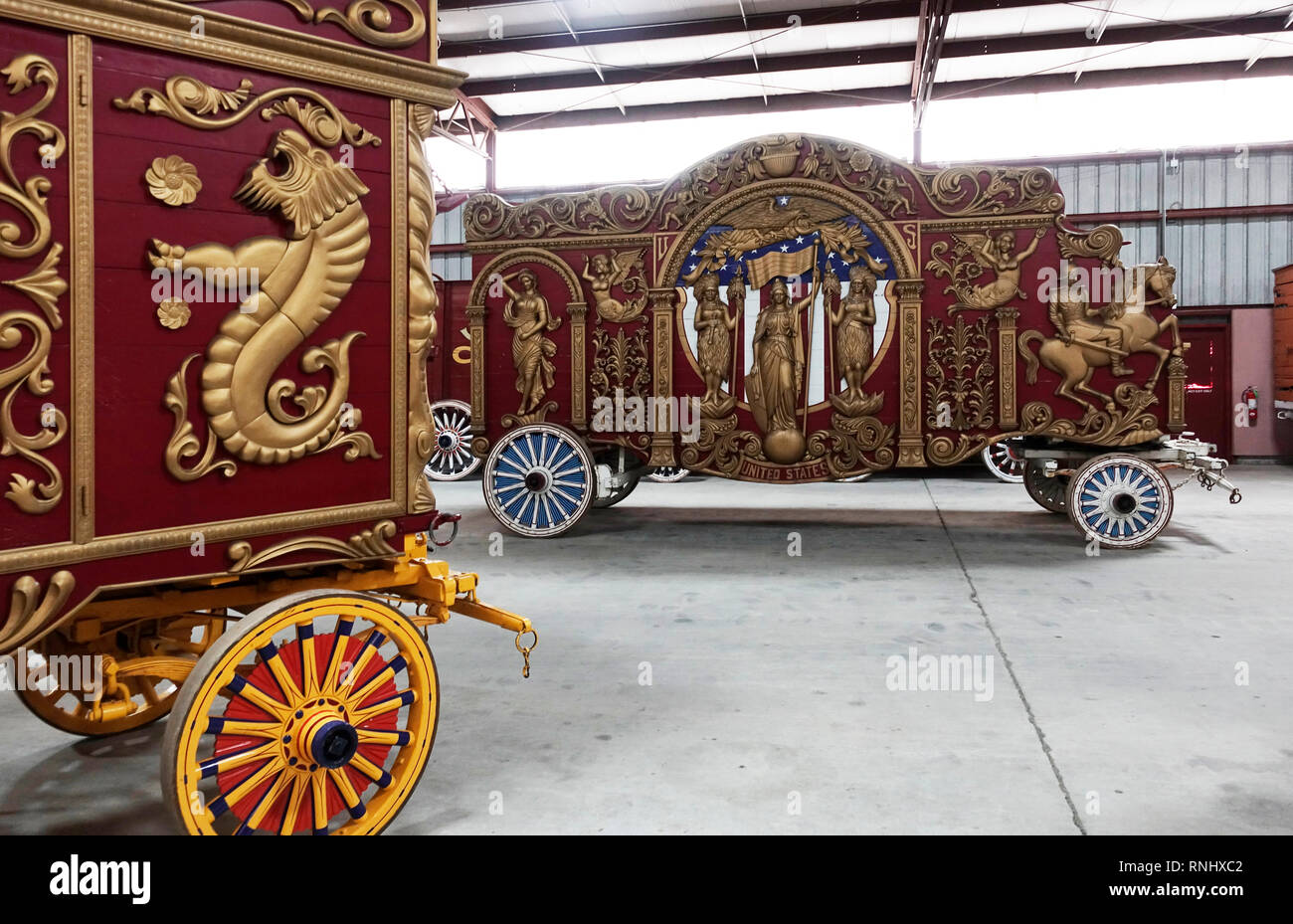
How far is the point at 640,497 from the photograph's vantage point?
35.2 feet

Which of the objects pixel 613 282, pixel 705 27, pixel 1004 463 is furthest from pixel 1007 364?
pixel 705 27

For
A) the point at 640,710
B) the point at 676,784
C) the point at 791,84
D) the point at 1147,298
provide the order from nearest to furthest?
the point at 676,784
the point at 640,710
the point at 1147,298
the point at 791,84

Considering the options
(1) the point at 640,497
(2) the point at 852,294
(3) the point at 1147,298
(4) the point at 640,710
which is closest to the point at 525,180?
(1) the point at 640,497

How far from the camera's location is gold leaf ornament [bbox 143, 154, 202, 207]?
225cm

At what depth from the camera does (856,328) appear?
781cm

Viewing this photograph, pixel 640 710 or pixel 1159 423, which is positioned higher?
pixel 1159 423

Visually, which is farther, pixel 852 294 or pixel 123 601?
pixel 852 294

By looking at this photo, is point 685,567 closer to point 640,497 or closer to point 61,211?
point 640,497

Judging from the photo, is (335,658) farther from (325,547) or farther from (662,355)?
(662,355)

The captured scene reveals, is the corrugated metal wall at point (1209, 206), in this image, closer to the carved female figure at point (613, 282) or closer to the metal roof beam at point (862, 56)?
the metal roof beam at point (862, 56)

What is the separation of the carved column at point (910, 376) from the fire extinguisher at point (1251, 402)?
9790mm

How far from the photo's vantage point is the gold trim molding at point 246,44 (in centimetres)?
210

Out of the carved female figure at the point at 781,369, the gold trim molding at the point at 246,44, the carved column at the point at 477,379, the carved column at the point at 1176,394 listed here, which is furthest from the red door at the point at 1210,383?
the gold trim molding at the point at 246,44

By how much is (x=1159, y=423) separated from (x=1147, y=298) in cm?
98
